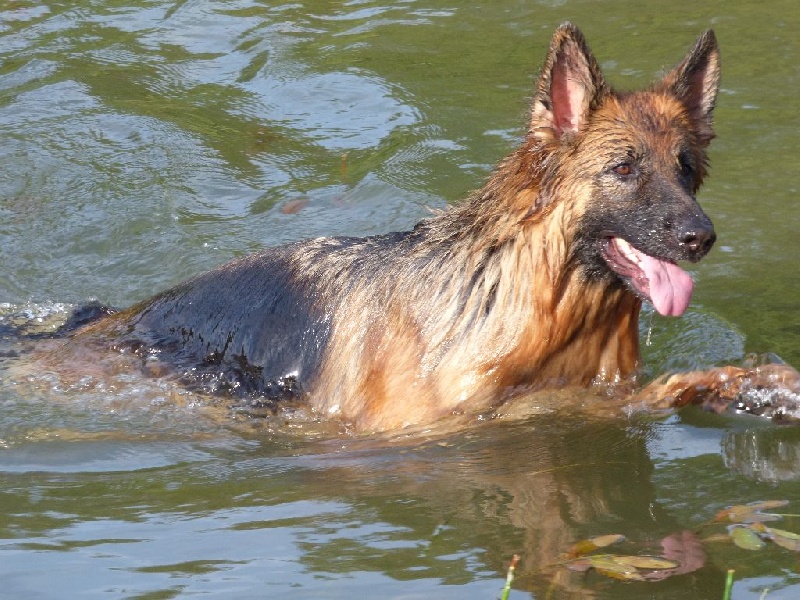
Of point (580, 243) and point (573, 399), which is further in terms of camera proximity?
point (573, 399)

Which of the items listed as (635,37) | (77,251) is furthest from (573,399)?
(635,37)

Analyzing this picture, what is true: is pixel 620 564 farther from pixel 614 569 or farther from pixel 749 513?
pixel 749 513

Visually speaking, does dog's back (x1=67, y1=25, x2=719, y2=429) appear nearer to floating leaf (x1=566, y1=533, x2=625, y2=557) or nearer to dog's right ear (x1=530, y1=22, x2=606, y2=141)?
dog's right ear (x1=530, y1=22, x2=606, y2=141)

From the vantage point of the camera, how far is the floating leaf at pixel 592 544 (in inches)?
183

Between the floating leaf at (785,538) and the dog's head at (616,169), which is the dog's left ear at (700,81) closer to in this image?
the dog's head at (616,169)

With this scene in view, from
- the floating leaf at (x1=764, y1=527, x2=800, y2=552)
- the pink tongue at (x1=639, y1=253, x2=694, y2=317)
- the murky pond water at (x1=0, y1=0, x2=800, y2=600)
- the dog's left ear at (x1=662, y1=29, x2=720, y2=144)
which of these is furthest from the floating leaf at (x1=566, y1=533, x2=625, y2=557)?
the dog's left ear at (x1=662, y1=29, x2=720, y2=144)

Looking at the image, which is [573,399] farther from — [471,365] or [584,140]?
[584,140]

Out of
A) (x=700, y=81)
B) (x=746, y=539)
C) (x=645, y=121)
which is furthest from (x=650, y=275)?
(x=746, y=539)

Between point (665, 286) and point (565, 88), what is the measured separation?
113cm

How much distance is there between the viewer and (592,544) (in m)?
4.72

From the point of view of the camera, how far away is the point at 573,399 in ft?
21.7

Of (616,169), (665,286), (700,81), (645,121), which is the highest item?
(700,81)

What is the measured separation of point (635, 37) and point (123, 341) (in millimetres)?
7097

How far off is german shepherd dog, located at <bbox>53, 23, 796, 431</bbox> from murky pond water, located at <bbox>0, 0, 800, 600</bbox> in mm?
298
